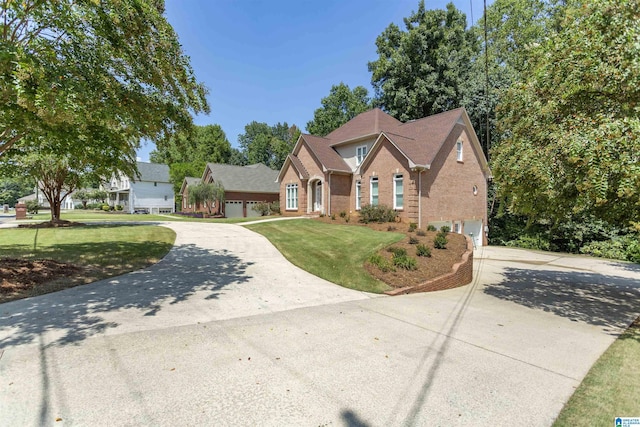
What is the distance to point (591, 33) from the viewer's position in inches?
252

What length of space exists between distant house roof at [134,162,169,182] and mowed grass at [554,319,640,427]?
2121 inches

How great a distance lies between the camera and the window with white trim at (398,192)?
19.7m

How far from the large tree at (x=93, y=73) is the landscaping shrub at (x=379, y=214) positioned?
13.1 meters

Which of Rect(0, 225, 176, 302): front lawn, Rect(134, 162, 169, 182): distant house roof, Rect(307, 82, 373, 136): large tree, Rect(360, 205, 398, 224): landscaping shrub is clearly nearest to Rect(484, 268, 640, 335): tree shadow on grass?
Rect(360, 205, 398, 224): landscaping shrub

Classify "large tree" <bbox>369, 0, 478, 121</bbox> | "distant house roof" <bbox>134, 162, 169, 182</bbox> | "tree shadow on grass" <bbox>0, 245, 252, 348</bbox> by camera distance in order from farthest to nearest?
"distant house roof" <bbox>134, 162, 169, 182</bbox> → "large tree" <bbox>369, 0, 478, 121</bbox> → "tree shadow on grass" <bbox>0, 245, 252, 348</bbox>

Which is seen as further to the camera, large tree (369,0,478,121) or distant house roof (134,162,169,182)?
distant house roof (134,162,169,182)

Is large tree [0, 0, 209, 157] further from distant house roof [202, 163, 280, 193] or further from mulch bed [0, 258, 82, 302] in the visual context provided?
distant house roof [202, 163, 280, 193]

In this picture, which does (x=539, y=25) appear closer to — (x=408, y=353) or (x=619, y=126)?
(x=619, y=126)

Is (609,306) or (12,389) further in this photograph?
(609,306)

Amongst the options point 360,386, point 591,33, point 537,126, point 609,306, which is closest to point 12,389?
point 360,386

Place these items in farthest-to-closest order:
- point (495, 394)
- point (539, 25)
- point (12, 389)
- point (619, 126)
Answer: point (539, 25)
point (619, 126)
point (495, 394)
point (12, 389)

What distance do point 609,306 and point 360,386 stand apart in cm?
913

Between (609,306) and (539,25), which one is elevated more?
(539,25)

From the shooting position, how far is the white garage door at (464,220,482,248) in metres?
24.3
